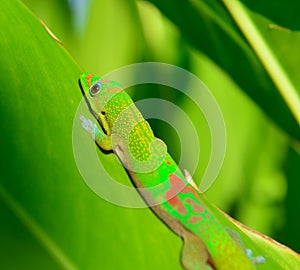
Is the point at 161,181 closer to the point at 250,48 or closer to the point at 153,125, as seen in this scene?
the point at 250,48

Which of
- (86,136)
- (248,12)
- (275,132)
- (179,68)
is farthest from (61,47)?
(275,132)

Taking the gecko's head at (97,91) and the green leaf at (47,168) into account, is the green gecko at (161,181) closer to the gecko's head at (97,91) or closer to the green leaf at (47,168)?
the gecko's head at (97,91)

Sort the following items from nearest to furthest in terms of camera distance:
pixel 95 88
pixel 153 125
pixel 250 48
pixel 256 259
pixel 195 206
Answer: pixel 256 259 < pixel 195 206 < pixel 95 88 < pixel 250 48 < pixel 153 125

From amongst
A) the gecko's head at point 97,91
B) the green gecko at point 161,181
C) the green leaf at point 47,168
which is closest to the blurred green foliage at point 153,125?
the green leaf at point 47,168

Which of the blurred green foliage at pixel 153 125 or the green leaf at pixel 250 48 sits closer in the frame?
the blurred green foliage at pixel 153 125

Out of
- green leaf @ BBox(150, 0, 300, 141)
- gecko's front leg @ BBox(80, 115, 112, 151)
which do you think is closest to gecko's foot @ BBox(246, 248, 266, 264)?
gecko's front leg @ BBox(80, 115, 112, 151)

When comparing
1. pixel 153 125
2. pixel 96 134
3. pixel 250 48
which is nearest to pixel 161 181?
pixel 96 134
